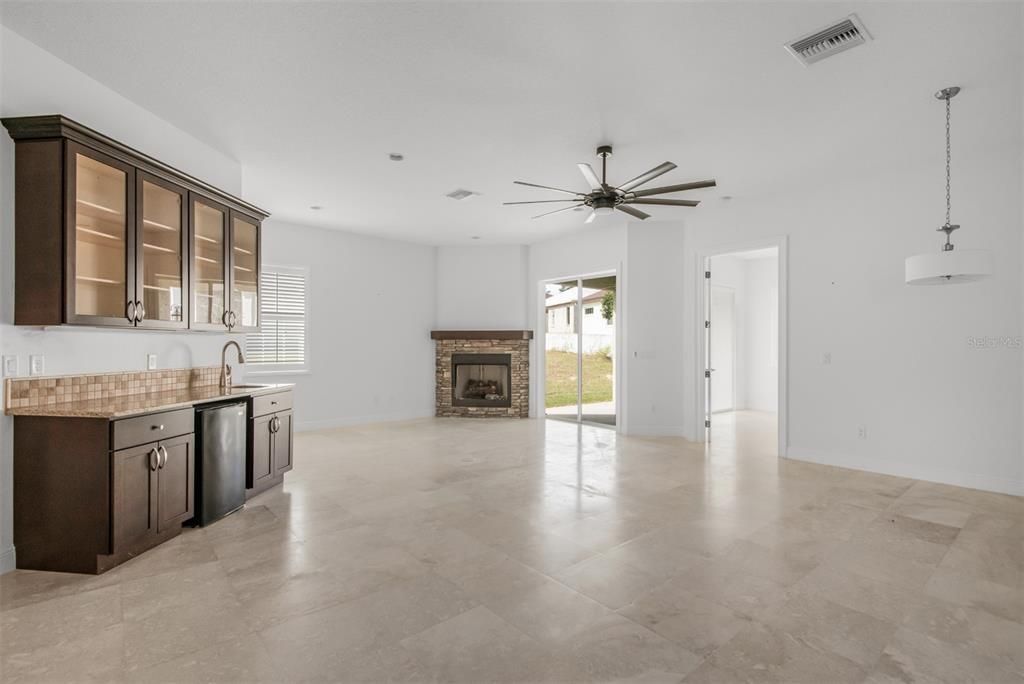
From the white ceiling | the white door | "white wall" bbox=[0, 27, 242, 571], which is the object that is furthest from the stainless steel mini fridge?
the white door

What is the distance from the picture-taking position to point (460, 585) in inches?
106

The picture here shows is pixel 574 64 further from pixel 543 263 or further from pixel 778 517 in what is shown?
pixel 543 263

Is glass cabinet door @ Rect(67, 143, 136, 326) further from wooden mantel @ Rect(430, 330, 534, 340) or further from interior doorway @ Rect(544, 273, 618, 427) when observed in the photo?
interior doorway @ Rect(544, 273, 618, 427)

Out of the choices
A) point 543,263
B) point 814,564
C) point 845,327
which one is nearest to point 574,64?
point 814,564

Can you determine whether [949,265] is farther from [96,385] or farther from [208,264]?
[96,385]

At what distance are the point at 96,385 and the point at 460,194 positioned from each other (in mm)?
3764

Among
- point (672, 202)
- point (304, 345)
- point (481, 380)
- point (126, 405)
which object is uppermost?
point (672, 202)

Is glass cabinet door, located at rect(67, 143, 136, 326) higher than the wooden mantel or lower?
higher

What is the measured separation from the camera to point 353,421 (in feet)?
25.8

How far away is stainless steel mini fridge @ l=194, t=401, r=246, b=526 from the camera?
350cm

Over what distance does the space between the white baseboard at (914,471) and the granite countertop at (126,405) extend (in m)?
5.47

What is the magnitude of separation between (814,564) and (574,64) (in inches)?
128

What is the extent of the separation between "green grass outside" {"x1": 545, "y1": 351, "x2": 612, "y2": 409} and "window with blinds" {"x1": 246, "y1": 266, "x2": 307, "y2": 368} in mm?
3845

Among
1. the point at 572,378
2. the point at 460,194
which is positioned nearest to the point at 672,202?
the point at 460,194
